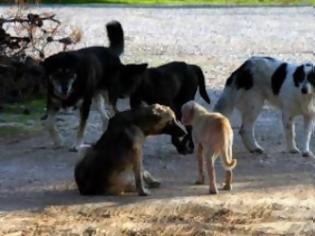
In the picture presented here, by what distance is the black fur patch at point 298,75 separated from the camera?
A: 1296 cm

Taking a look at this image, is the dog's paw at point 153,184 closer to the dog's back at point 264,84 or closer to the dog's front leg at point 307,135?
the dog's front leg at point 307,135

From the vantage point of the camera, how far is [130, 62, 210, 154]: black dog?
12.8 meters

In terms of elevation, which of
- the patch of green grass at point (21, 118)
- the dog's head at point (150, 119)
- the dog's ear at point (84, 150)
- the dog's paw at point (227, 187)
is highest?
the dog's head at point (150, 119)

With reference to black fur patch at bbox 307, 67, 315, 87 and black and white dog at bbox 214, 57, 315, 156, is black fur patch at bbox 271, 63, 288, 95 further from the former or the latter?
black fur patch at bbox 307, 67, 315, 87

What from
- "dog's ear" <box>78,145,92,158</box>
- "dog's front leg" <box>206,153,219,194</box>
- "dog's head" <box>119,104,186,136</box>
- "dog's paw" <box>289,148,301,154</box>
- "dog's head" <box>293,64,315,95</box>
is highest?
"dog's head" <box>119,104,186,136</box>

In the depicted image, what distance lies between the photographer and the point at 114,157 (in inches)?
403

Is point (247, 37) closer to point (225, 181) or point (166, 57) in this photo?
point (166, 57)

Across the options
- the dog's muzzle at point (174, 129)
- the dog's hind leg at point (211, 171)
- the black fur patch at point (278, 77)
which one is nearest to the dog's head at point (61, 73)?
the dog's muzzle at point (174, 129)

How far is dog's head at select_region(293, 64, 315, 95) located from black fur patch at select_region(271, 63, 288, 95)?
220 mm

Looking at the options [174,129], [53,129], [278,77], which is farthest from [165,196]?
[278,77]

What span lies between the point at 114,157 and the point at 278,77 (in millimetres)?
3688

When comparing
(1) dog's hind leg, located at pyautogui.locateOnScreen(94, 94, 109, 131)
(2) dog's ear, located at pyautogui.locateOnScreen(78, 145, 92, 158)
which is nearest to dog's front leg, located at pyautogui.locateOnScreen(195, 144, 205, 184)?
(2) dog's ear, located at pyautogui.locateOnScreen(78, 145, 92, 158)

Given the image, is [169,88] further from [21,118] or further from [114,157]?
[21,118]

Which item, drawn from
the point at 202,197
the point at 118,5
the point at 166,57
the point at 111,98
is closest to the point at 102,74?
the point at 111,98
